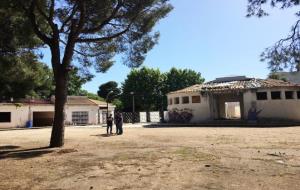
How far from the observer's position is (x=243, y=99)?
3919cm

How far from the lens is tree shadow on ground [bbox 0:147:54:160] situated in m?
15.2

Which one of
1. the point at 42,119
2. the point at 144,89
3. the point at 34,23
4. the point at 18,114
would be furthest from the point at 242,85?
the point at 144,89

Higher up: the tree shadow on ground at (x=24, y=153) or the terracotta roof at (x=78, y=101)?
the terracotta roof at (x=78, y=101)

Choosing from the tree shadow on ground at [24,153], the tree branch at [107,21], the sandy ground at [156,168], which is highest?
the tree branch at [107,21]

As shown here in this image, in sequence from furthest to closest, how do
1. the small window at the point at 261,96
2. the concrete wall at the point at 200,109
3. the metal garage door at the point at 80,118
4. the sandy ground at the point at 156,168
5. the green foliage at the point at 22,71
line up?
the metal garage door at the point at 80,118 → the concrete wall at the point at 200,109 → the small window at the point at 261,96 → the green foliage at the point at 22,71 → the sandy ground at the point at 156,168

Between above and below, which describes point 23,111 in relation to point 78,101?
below

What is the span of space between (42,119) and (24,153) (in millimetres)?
37258

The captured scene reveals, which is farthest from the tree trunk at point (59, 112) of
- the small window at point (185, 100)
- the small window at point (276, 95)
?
the small window at point (185, 100)

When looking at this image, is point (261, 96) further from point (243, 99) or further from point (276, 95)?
point (243, 99)

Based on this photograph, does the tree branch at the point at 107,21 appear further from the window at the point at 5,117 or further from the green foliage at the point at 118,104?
the green foliage at the point at 118,104

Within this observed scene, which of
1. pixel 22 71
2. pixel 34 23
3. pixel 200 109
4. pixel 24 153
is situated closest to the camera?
pixel 24 153

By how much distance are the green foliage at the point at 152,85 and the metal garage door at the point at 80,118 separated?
1217 cm

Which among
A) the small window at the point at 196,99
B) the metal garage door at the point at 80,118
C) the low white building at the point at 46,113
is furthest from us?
the metal garage door at the point at 80,118

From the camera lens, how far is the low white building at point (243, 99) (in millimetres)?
37125
